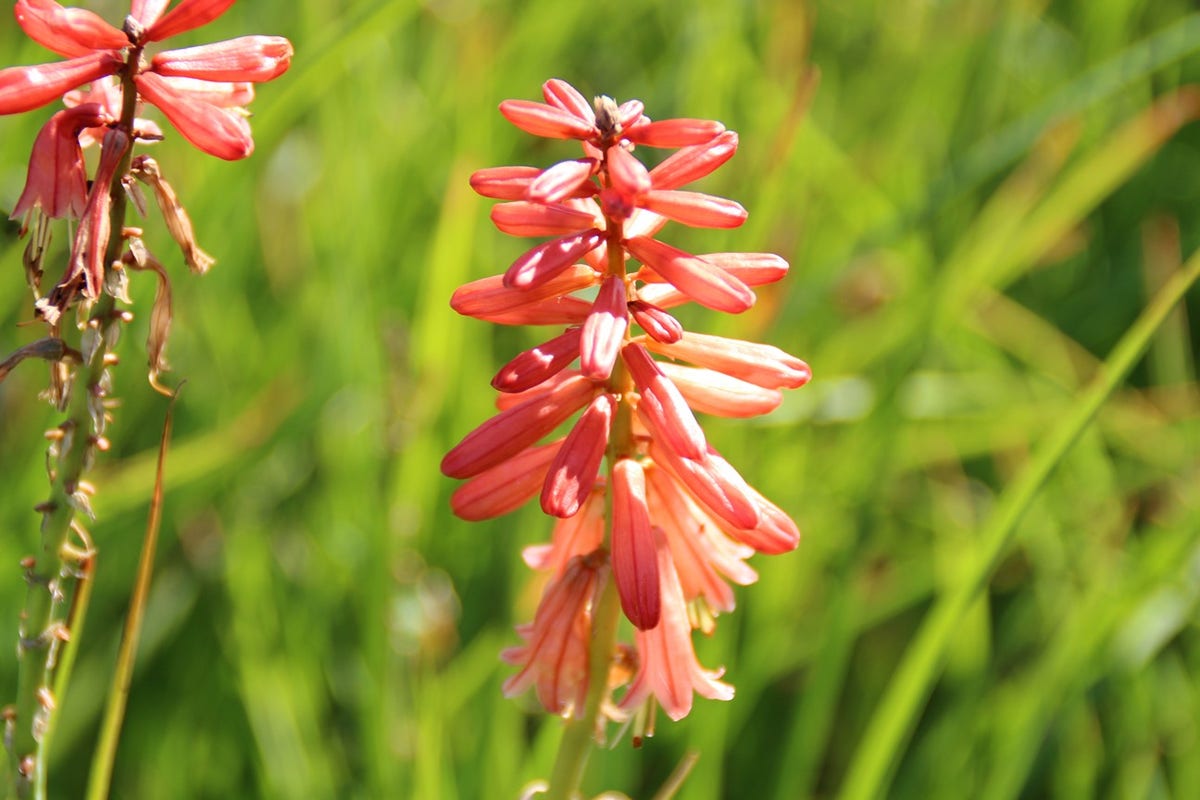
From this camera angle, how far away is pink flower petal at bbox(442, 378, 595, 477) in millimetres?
1322

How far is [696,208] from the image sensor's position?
1326mm

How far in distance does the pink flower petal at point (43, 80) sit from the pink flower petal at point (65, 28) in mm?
15

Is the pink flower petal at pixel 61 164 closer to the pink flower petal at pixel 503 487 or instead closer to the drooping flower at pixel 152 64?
the drooping flower at pixel 152 64

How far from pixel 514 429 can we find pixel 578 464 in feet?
0.30

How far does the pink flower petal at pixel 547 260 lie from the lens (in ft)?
3.98

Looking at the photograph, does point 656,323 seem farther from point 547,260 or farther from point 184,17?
point 184,17

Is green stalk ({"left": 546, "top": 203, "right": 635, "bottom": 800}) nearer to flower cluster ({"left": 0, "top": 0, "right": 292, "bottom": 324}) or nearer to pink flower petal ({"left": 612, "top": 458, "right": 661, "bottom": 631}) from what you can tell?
pink flower petal ({"left": 612, "top": 458, "right": 661, "bottom": 631})

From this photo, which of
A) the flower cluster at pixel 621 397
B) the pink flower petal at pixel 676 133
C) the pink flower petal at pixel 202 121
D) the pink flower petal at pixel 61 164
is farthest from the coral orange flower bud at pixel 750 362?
the pink flower petal at pixel 61 164

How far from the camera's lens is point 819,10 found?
5379mm

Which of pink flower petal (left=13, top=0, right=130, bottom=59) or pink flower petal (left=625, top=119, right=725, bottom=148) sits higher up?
pink flower petal (left=625, top=119, right=725, bottom=148)

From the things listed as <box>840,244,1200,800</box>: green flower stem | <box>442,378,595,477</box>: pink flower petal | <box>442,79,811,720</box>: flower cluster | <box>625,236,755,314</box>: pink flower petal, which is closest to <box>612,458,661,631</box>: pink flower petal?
<box>442,79,811,720</box>: flower cluster

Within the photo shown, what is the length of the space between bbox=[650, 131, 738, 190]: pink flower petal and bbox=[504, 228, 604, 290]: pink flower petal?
10 centimetres

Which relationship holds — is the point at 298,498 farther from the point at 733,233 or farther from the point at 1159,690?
the point at 1159,690

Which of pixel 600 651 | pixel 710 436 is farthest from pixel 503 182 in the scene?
pixel 710 436
